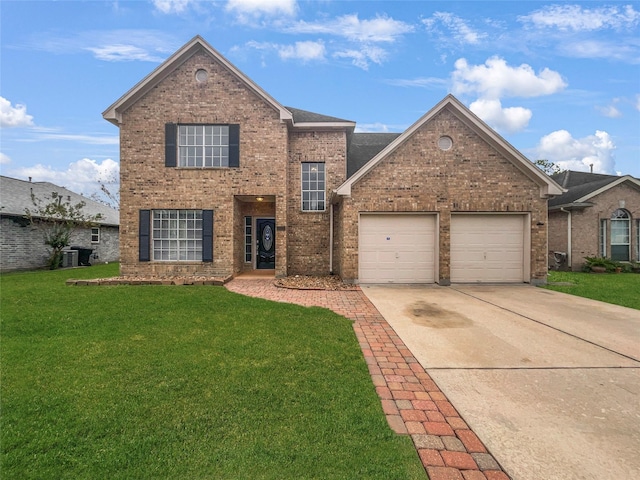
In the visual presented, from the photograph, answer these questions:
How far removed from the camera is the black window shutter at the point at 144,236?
36.7 ft

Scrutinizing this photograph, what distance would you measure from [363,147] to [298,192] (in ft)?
16.5

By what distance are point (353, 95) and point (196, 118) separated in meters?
14.2

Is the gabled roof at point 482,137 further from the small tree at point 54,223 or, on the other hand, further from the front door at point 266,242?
the small tree at point 54,223

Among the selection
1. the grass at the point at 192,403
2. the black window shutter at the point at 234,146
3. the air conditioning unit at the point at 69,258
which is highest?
the black window shutter at the point at 234,146

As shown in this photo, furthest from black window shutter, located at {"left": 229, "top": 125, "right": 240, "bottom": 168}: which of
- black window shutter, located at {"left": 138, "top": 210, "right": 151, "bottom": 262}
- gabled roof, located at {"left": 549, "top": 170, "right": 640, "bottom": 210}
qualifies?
gabled roof, located at {"left": 549, "top": 170, "right": 640, "bottom": 210}

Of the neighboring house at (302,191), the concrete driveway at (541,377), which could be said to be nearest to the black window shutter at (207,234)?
the neighboring house at (302,191)

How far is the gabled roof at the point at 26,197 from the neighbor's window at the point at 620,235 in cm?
2884

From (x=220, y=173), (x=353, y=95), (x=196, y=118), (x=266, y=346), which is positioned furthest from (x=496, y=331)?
(x=353, y=95)

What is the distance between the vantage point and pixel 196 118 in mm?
11188

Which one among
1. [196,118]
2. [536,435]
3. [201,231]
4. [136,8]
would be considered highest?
[136,8]

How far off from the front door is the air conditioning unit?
11088 mm

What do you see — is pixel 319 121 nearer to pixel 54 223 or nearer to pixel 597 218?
pixel 597 218

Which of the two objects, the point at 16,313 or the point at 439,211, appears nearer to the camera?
the point at 16,313

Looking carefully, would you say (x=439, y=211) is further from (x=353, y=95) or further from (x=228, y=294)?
(x=353, y=95)
